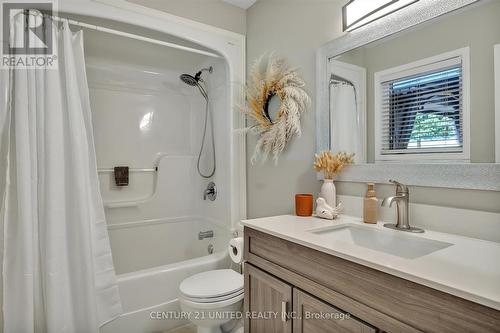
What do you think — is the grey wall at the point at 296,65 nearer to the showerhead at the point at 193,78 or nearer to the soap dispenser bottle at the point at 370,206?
the soap dispenser bottle at the point at 370,206

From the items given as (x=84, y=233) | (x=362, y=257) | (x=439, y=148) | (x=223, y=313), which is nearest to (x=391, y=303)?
(x=362, y=257)

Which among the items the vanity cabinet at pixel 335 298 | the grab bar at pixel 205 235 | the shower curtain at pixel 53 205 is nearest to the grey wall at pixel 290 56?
the grab bar at pixel 205 235

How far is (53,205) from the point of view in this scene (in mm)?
1491

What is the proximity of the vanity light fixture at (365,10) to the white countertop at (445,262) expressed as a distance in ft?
3.36

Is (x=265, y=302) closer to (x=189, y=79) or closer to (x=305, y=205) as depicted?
(x=305, y=205)

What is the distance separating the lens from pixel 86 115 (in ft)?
5.51

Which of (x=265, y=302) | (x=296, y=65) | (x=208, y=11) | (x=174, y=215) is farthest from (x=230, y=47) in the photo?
(x=265, y=302)

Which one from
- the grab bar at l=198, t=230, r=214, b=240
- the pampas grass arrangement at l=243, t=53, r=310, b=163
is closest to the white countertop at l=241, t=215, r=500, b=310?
the pampas grass arrangement at l=243, t=53, r=310, b=163

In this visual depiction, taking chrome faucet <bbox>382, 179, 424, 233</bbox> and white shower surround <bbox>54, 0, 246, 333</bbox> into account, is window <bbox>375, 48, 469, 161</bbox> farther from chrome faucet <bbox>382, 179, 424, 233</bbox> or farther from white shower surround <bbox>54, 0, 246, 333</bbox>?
white shower surround <bbox>54, 0, 246, 333</bbox>

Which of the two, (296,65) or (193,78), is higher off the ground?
(193,78)

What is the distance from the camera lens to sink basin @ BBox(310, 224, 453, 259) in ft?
3.49

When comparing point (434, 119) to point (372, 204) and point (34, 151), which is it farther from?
point (34, 151)

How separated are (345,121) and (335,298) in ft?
3.17

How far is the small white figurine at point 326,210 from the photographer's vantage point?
1.42 meters
